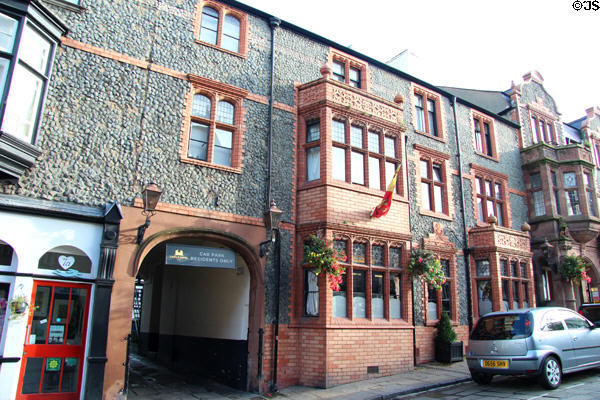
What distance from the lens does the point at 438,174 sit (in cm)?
1572

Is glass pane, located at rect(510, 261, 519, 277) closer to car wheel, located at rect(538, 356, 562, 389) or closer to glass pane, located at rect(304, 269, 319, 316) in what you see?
car wheel, located at rect(538, 356, 562, 389)

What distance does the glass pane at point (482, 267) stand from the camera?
15.1 m

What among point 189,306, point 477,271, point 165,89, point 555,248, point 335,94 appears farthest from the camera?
point 555,248

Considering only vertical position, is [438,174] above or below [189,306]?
above

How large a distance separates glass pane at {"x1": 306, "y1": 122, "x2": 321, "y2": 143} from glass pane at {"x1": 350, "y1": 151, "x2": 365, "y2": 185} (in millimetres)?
1141

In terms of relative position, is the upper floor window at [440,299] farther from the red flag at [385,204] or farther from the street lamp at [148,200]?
the street lamp at [148,200]

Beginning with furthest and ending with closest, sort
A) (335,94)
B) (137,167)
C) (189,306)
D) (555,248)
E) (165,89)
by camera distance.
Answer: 1. (555,248)
2. (189,306)
3. (335,94)
4. (165,89)
5. (137,167)

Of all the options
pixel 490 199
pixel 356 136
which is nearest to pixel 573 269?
pixel 490 199

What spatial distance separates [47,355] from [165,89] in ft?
20.1

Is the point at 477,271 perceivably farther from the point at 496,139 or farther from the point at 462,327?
the point at 496,139

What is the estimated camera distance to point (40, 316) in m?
8.00

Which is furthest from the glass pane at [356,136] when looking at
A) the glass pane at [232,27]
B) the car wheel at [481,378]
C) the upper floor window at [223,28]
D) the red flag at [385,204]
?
the car wheel at [481,378]

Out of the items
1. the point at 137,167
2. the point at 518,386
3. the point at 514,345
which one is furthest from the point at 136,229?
the point at 518,386

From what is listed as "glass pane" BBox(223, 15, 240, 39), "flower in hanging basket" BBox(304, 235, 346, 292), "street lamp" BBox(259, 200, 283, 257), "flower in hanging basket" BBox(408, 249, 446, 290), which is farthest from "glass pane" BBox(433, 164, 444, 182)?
"glass pane" BBox(223, 15, 240, 39)
